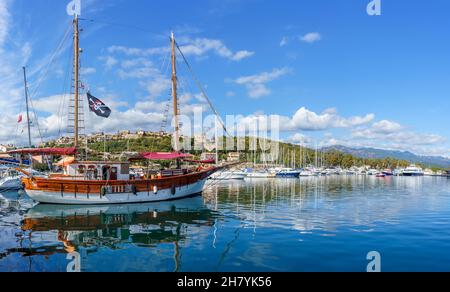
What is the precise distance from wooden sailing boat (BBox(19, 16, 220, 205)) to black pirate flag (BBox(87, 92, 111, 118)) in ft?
16.8

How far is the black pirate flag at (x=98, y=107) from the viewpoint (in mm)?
35250

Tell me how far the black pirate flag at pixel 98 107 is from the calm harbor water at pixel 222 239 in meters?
10.0

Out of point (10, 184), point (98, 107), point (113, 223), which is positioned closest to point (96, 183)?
point (98, 107)

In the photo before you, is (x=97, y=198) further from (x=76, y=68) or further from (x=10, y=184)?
(x=10, y=184)

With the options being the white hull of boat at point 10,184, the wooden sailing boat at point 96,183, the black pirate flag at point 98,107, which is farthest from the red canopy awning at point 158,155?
the white hull of boat at point 10,184

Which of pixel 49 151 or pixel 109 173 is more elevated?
pixel 49 151

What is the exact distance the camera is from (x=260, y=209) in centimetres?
3259

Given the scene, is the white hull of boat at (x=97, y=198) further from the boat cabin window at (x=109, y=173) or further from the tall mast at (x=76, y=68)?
the tall mast at (x=76, y=68)

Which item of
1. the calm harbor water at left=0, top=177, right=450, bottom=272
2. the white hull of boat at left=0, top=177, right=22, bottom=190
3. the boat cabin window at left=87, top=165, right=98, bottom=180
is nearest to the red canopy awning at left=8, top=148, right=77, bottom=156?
the boat cabin window at left=87, top=165, right=98, bottom=180

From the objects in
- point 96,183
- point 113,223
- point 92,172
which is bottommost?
point 113,223

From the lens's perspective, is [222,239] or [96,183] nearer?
[222,239]

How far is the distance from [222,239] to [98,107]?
22.6 m

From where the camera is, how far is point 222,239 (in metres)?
19.5
